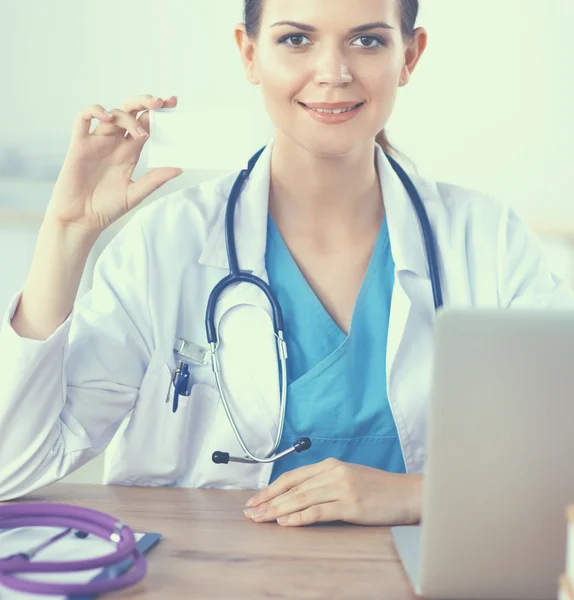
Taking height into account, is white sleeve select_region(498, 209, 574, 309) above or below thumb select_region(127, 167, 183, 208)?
below

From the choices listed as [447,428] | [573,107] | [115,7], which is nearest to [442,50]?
[573,107]

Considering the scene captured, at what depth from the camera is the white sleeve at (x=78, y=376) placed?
1.20m

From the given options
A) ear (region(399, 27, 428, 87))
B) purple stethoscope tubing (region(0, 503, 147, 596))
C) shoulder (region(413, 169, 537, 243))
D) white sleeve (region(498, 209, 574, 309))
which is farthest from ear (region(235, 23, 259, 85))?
purple stethoscope tubing (region(0, 503, 147, 596))

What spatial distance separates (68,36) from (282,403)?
2.17m

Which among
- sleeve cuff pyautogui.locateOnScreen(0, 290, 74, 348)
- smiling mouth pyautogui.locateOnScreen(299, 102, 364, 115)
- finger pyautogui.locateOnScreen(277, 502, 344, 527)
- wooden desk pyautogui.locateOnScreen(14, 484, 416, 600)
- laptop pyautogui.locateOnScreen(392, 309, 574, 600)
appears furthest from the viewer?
smiling mouth pyautogui.locateOnScreen(299, 102, 364, 115)

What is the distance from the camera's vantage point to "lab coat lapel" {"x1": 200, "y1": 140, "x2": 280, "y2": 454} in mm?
1368

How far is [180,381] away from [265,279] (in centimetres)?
23

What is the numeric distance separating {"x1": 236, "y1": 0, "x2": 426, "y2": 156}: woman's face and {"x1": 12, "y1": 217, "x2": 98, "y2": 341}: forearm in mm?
404

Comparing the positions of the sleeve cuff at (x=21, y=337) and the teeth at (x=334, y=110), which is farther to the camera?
the teeth at (x=334, y=110)

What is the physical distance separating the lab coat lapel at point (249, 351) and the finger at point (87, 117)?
0.27 m

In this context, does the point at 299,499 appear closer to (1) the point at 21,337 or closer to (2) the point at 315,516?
(2) the point at 315,516

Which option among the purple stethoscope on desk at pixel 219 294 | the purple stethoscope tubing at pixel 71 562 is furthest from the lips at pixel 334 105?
the purple stethoscope tubing at pixel 71 562

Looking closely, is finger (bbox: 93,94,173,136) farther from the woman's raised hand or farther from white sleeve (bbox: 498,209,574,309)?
white sleeve (bbox: 498,209,574,309)

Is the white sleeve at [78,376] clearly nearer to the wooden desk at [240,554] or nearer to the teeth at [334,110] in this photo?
the wooden desk at [240,554]
